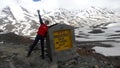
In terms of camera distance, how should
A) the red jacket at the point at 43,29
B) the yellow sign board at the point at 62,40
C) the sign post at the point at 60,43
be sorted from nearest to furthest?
the red jacket at the point at 43,29 → the sign post at the point at 60,43 → the yellow sign board at the point at 62,40

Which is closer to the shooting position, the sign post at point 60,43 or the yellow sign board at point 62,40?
the sign post at point 60,43

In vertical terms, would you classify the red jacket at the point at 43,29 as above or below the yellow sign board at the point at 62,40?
above

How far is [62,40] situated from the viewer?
1522 cm

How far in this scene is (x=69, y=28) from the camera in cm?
1539

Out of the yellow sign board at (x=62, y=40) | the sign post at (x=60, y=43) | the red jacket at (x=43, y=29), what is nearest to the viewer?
the red jacket at (x=43, y=29)

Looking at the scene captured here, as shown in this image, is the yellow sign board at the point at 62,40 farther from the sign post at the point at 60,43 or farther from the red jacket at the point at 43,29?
the red jacket at the point at 43,29

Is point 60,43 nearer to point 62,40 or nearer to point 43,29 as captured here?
point 62,40

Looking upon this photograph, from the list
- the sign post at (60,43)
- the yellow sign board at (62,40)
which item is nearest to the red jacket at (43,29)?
the sign post at (60,43)

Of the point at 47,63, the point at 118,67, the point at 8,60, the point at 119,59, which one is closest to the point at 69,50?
the point at 47,63

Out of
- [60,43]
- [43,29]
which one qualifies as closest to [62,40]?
[60,43]

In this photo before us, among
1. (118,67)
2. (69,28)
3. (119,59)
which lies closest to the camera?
(69,28)

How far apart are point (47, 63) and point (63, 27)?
206 centimetres

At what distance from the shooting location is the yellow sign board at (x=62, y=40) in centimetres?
1490

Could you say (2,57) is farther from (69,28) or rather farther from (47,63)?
(69,28)
